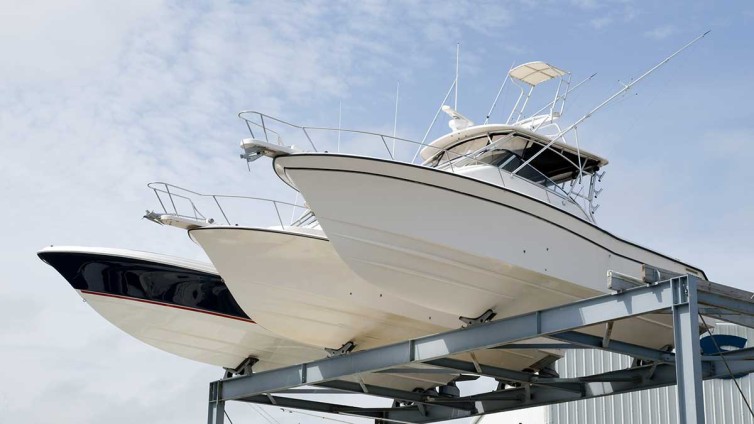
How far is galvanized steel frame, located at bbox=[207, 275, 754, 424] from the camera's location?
7.67 meters

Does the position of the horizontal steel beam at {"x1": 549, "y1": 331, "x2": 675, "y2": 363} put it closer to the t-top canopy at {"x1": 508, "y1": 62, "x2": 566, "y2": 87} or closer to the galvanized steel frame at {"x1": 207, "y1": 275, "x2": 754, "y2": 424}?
the galvanized steel frame at {"x1": 207, "y1": 275, "x2": 754, "y2": 424}

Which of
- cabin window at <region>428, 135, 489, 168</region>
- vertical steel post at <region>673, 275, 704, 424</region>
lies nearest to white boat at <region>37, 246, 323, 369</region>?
cabin window at <region>428, 135, 489, 168</region>

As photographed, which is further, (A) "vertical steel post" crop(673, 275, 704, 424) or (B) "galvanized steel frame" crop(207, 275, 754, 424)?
(B) "galvanized steel frame" crop(207, 275, 754, 424)

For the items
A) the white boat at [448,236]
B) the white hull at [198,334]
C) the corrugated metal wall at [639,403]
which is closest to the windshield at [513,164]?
the white boat at [448,236]

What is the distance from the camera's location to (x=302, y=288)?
34.7ft

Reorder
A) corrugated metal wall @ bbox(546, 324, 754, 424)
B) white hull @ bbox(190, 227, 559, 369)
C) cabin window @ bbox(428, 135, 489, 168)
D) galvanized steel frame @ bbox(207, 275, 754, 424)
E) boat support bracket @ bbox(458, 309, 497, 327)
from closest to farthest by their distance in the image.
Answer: galvanized steel frame @ bbox(207, 275, 754, 424) < boat support bracket @ bbox(458, 309, 497, 327) < white hull @ bbox(190, 227, 559, 369) < cabin window @ bbox(428, 135, 489, 168) < corrugated metal wall @ bbox(546, 324, 754, 424)

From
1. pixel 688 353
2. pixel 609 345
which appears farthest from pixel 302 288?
pixel 688 353

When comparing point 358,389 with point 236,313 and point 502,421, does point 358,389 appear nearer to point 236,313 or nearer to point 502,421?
point 236,313

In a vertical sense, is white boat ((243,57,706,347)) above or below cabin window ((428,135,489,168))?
below

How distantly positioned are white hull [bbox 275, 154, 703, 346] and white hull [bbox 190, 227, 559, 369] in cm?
93

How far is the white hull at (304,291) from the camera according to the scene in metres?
10.4

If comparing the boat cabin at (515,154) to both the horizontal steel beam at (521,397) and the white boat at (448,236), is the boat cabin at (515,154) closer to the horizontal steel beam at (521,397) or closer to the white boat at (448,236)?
the white boat at (448,236)

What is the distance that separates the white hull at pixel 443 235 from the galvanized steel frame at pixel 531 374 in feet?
1.54

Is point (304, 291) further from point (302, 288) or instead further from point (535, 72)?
point (535, 72)
